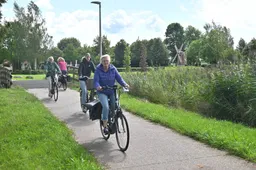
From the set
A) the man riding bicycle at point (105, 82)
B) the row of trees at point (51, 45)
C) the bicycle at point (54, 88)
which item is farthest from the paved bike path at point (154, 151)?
the row of trees at point (51, 45)

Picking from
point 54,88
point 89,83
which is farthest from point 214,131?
point 54,88

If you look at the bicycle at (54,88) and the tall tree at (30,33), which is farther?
the tall tree at (30,33)

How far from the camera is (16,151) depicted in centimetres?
585

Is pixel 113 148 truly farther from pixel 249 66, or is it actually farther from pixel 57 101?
pixel 57 101

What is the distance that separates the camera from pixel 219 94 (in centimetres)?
1007

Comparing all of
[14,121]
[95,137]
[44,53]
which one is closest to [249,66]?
[95,137]

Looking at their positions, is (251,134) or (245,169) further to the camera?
(251,134)

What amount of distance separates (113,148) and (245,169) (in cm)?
255

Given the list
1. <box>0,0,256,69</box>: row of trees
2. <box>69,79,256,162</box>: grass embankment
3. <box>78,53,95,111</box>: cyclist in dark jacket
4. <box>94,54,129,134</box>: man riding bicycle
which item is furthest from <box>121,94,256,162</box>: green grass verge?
<box>0,0,256,69</box>: row of trees

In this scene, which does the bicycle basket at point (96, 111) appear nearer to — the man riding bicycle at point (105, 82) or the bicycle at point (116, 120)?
the bicycle at point (116, 120)

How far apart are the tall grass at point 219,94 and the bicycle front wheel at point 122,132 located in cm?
418

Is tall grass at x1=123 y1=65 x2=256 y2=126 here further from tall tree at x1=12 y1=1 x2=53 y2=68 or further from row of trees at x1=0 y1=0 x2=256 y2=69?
tall tree at x1=12 y1=1 x2=53 y2=68

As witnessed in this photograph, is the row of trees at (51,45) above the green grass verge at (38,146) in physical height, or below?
above

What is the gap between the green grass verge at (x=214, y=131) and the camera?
5918 mm
